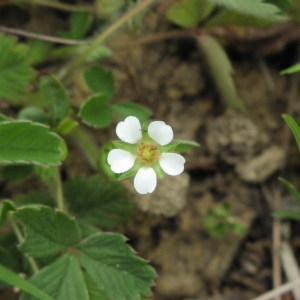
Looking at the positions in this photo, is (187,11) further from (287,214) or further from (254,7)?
(287,214)

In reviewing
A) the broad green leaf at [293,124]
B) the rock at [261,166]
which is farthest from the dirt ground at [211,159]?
the broad green leaf at [293,124]

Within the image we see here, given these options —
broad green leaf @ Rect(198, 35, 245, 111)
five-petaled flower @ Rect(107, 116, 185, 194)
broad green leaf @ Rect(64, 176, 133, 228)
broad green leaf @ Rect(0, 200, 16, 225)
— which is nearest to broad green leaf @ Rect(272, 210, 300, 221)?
broad green leaf @ Rect(198, 35, 245, 111)

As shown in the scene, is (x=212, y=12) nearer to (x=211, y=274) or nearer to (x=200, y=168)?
(x=200, y=168)

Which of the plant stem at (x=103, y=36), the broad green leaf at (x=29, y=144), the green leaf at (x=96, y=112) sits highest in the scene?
the plant stem at (x=103, y=36)

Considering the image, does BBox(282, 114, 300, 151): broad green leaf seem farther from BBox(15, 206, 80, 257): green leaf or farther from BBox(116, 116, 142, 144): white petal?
BBox(15, 206, 80, 257): green leaf

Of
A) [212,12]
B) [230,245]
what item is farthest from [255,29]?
[230,245]

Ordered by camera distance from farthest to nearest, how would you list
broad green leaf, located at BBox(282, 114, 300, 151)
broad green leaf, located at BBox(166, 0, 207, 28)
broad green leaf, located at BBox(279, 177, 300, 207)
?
broad green leaf, located at BBox(166, 0, 207, 28) < broad green leaf, located at BBox(279, 177, 300, 207) < broad green leaf, located at BBox(282, 114, 300, 151)

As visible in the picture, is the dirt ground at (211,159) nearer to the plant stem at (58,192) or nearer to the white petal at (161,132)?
the plant stem at (58,192)
